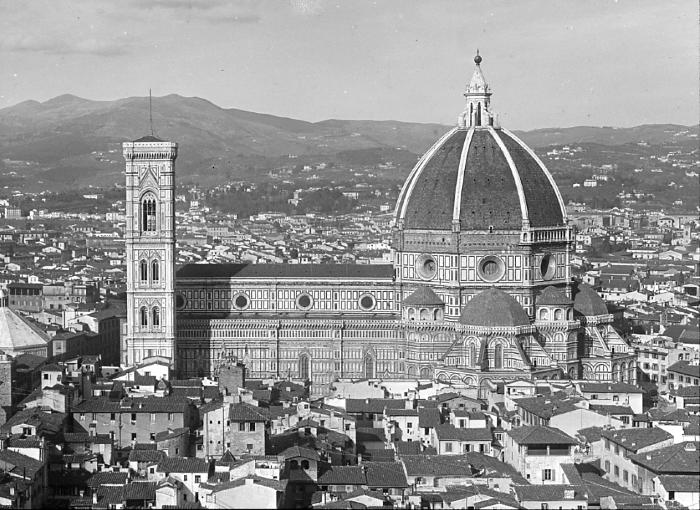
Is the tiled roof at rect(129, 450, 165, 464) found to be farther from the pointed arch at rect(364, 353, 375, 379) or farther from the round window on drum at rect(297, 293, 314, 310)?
the round window on drum at rect(297, 293, 314, 310)

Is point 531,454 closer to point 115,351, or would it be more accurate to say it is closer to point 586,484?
point 586,484

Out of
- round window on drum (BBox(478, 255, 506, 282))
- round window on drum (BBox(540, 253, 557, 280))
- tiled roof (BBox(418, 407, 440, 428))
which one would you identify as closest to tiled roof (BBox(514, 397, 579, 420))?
tiled roof (BBox(418, 407, 440, 428))

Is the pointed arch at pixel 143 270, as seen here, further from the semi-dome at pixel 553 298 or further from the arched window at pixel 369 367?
the semi-dome at pixel 553 298

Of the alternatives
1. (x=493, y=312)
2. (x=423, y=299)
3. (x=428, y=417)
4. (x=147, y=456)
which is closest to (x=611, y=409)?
(x=428, y=417)

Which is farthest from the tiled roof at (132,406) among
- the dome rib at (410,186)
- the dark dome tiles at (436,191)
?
the dome rib at (410,186)

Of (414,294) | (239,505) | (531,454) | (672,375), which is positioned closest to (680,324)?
(672,375)

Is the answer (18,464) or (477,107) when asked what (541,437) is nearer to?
(18,464)
